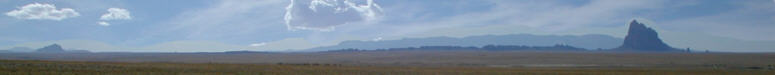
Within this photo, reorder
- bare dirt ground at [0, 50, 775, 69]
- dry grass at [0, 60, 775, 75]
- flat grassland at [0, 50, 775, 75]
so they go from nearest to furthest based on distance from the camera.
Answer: dry grass at [0, 60, 775, 75] → flat grassland at [0, 50, 775, 75] → bare dirt ground at [0, 50, 775, 69]

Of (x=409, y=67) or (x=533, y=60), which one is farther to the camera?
(x=533, y=60)

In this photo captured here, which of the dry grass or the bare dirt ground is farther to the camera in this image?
the bare dirt ground

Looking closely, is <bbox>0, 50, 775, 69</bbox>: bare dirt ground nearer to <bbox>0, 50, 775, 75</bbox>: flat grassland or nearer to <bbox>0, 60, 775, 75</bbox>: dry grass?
<bbox>0, 50, 775, 75</bbox>: flat grassland

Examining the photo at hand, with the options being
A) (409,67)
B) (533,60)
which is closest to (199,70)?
(409,67)

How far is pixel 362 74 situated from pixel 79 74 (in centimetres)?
1305

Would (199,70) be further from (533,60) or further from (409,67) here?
(533,60)

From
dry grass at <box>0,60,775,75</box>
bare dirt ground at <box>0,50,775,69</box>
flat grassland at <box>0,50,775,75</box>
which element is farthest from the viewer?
bare dirt ground at <box>0,50,775,69</box>

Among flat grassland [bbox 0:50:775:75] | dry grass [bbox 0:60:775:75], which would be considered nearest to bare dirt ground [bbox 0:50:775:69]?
flat grassland [bbox 0:50:775:75]

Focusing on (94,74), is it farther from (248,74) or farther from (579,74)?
(579,74)

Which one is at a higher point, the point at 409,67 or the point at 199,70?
the point at 199,70

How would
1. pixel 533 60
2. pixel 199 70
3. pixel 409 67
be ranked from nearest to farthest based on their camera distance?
pixel 199 70
pixel 409 67
pixel 533 60

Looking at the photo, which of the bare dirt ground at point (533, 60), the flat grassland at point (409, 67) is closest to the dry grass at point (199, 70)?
the flat grassland at point (409, 67)

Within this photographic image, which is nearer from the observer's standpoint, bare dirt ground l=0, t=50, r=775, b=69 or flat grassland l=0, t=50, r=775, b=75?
flat grassland l=0, t=50, r=775, b=75

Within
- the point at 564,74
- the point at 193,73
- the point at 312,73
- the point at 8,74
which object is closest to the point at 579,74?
the point at 564,74
